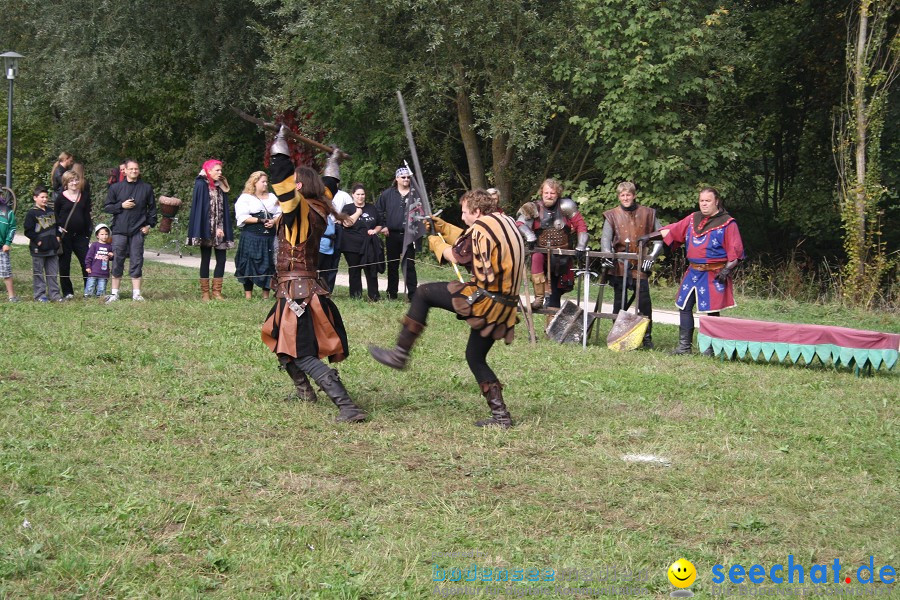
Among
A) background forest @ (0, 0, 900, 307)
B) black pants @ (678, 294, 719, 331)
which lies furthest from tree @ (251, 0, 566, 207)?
black pants @ (678, 294, 719, 331)

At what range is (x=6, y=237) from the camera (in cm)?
1224

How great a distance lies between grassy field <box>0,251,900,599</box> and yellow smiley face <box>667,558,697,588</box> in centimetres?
5

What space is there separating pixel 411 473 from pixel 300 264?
1979 millimetres

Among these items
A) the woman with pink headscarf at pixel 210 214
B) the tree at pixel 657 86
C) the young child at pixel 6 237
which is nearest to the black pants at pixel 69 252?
the young child at pixel 6 237

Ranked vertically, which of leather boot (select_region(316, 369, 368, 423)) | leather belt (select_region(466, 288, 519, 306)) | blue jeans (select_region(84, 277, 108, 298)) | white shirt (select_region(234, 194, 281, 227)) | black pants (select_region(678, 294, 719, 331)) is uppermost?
white shirt (select_region(234, 194, 281, 227))

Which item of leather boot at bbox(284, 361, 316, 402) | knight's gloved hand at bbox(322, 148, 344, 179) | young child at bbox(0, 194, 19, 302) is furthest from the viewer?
young child at bbox(0, 194, 19, 302)

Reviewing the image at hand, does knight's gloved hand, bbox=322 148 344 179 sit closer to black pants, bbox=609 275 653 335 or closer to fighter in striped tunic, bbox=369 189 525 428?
fighter in striped tunic, bbox=369 189 525 428

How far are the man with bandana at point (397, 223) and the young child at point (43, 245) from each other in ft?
13.7

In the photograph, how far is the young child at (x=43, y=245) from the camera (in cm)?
1230

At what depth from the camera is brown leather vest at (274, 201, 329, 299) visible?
732 cm

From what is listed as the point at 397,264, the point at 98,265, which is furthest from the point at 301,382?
the point at 98,265

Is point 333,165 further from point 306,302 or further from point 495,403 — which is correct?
point 495,403

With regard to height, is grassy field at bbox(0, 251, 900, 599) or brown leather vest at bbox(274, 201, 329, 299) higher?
brown leather vest at bbox(274, 201, 329, 299)

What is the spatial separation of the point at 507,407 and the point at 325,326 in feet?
5.31
